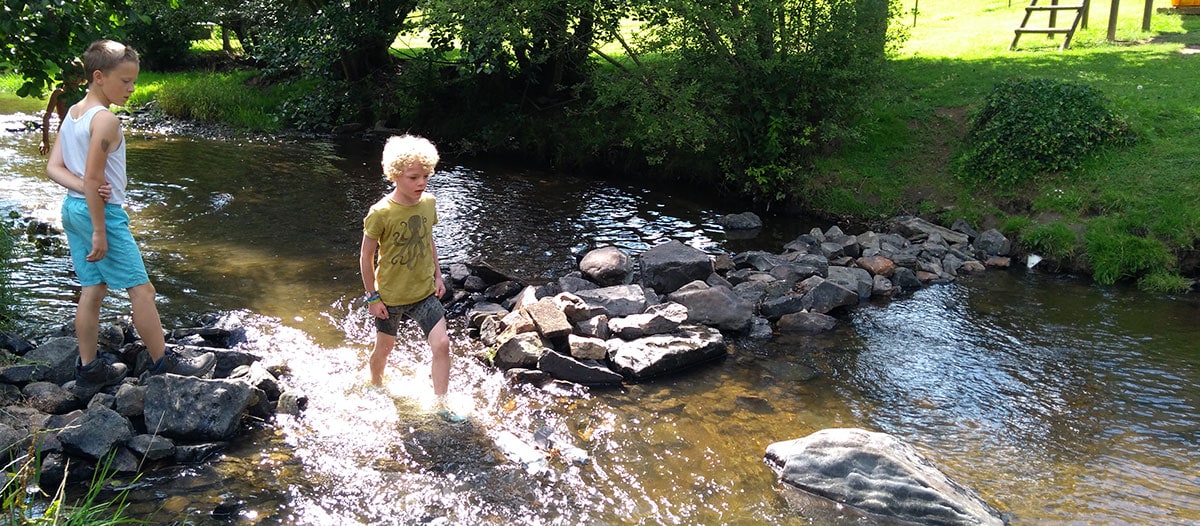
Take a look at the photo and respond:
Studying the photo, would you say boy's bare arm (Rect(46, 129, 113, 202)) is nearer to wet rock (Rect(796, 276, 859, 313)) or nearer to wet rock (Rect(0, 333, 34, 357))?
wet rock (Rect(0, 333, 34, 357))

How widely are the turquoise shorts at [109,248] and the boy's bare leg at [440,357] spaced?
7.18 feet

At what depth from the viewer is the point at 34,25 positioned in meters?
7.85

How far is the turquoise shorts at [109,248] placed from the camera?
20.0ft

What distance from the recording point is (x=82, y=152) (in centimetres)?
596

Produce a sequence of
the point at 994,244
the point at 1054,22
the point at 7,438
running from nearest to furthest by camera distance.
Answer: the point at 7,438, the point at 994,244, the point at 1054,22

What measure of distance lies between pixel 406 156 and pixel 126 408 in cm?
265

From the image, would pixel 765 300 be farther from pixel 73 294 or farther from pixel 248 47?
pixel 248 47

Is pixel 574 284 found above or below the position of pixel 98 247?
below

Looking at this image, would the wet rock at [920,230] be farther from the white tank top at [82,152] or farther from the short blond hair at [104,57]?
the short blond hair at [104,57]

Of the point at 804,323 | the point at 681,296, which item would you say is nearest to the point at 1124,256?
the point at 804,323

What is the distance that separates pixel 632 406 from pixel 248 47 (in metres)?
21.4

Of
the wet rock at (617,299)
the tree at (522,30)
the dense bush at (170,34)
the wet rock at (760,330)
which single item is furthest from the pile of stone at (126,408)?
the dense bush at (170,34)

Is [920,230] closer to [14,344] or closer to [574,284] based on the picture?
[574,284]

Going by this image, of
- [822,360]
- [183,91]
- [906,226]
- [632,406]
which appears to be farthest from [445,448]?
[183,91]
